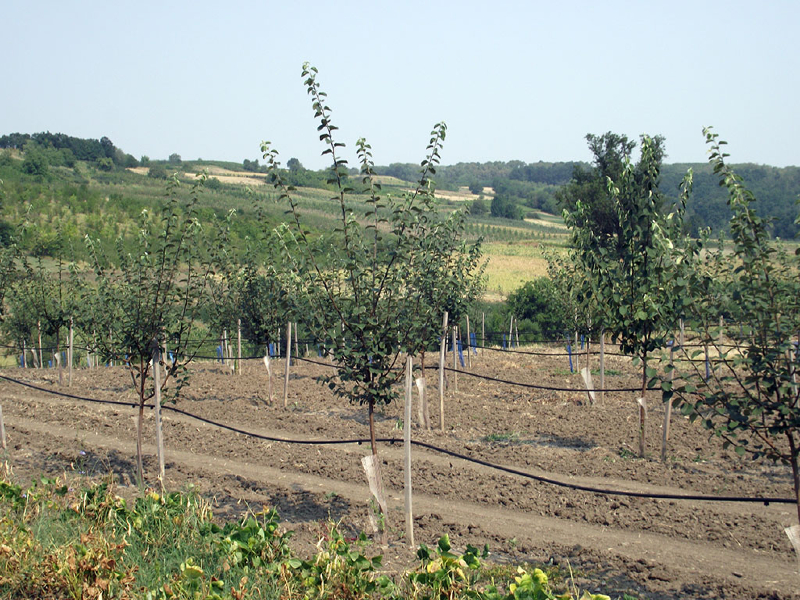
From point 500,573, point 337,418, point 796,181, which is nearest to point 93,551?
point 500,573

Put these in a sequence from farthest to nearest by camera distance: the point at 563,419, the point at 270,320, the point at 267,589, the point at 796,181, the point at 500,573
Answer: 1. the point at 796,181
2. the point at 270,320
3. the point at 563,419
4. the point at 500,573
5. the point at 267,589

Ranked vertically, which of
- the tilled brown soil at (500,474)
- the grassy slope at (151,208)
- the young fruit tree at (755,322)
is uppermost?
the grassy slope at (151,208)

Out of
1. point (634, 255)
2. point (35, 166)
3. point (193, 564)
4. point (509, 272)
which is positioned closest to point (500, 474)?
point (634, 255)

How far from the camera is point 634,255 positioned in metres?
8.41

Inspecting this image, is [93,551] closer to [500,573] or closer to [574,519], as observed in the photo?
[500,573]

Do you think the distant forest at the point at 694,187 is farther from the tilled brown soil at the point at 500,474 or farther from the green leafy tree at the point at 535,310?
the green leafy tree at the point at 535,310

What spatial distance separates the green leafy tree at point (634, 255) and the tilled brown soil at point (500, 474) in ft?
5.82

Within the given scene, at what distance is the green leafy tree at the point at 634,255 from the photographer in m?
8.10

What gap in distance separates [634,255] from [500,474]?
3.32 meters

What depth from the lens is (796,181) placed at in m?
75.6

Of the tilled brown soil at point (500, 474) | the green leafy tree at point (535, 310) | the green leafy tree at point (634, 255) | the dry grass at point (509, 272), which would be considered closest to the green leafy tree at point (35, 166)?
the dry grass at point (509, 272)

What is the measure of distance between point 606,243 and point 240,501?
19.9 feet

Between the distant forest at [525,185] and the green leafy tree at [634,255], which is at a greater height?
the distant forest at [525,185]

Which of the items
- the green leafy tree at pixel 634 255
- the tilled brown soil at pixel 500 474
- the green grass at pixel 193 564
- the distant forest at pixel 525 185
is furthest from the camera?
the distant forest at pixel 525 185
